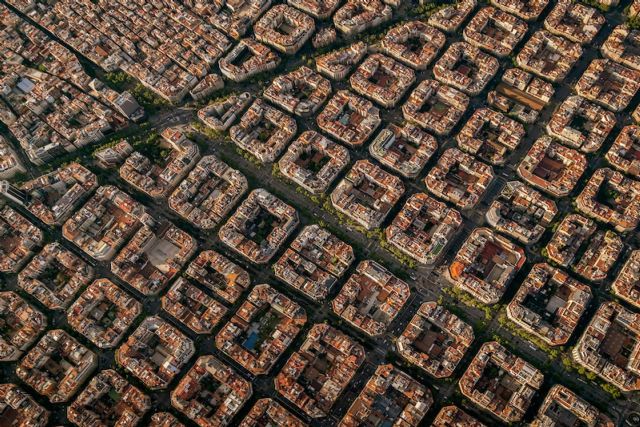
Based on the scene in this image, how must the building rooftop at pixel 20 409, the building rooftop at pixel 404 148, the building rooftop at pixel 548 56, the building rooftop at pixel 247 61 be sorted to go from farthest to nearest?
the building rooftop at pixel 247 61 → the building rooftop at pixel 548 56 → the building rooftop at pixel 404 148 → the building rooftop at pixel 20 409

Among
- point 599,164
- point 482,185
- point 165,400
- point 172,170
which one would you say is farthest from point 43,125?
point 599,164

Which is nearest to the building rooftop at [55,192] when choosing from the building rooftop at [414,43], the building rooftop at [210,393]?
the building rooftop at [210,393]

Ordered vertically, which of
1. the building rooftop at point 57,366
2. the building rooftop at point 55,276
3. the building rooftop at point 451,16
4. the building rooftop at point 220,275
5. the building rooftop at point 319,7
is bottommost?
the building rooftop at point 57,366

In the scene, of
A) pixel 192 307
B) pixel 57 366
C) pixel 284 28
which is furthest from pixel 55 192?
pixel 284 28

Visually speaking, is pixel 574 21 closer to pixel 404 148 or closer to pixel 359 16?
pixel 359 16

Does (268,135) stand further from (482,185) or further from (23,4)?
(23,4)

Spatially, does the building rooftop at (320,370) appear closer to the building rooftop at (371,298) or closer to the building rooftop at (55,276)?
the building rooftop at (371,298)

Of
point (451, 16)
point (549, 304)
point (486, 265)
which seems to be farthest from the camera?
point (451, 16)
